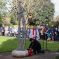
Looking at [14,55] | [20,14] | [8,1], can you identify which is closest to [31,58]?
[14,55]

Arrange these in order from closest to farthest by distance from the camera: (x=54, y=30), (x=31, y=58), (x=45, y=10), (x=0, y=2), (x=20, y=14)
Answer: (x=31, y=58) → (x=20, y=14) → (x=54, y=30) → (x=0, y=2) → (x=45, y=10)

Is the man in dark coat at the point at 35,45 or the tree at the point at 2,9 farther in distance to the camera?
the tree at the point at 2,9

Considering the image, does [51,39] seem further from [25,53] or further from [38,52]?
[25,53]

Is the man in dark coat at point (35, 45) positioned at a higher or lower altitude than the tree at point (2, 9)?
lower

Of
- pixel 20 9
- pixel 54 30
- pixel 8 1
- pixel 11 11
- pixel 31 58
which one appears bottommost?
pixel 31 58

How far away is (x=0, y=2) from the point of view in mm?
26891

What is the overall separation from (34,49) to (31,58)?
1451 millimetres

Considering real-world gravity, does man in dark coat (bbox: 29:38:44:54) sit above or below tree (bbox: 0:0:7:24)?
below

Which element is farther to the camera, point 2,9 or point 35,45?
point 2,9

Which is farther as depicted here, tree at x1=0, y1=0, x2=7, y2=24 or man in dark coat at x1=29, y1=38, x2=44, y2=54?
tree at x1=0, y1=0, x2=7, y2=24

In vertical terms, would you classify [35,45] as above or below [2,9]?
below

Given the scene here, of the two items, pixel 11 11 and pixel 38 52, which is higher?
pixel 11 11

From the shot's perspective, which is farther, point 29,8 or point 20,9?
point 29,8

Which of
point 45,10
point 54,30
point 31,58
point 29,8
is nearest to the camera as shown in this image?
point 31,58
